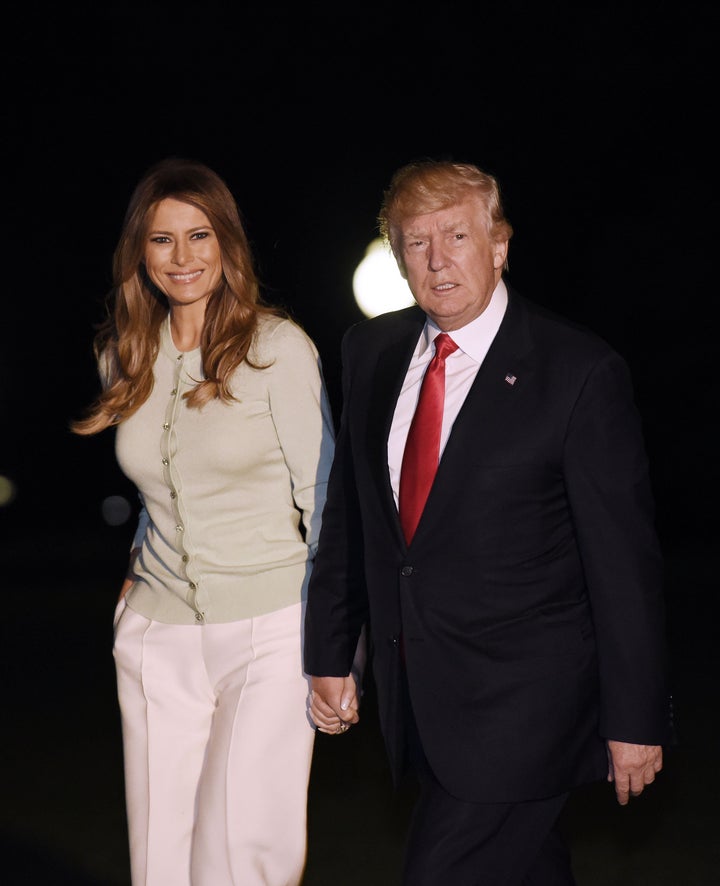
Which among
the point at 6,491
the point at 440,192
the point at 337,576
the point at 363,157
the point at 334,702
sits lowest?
the point at 6,491

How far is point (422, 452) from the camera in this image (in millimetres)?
2457

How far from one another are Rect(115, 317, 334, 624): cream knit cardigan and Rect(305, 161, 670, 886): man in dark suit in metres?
0.23

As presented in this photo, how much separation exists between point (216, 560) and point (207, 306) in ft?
1.86

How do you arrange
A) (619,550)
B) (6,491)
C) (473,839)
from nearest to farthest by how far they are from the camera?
1. (619,550)
2. (473,839)
3. (6,491)

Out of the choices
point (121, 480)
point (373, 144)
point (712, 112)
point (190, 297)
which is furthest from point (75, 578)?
point (190, 297)

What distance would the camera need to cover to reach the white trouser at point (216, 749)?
107 inches

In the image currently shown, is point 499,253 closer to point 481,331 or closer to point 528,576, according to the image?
point 481,331

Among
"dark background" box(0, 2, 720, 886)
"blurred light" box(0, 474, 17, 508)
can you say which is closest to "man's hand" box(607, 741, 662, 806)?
"dark background" box(0, 2, 720, 886)

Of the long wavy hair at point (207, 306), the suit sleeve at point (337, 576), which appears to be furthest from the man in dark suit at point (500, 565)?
Result: the long wavy hair at point (207, 306)

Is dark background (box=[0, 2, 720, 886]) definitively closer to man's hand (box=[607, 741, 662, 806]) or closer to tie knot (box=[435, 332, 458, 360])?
tie knot (box=[435, 332, 458, 360])

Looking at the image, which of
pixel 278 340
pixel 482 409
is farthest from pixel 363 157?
pixel 482 409

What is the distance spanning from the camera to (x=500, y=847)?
245 cm

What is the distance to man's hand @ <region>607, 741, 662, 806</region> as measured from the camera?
2.38 metres

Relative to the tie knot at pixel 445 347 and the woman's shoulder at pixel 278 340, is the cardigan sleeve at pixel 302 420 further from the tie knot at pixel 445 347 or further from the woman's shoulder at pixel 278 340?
the tie knot at pixel 445 347
